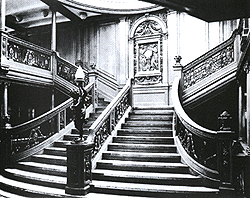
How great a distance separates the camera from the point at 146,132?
693 cm

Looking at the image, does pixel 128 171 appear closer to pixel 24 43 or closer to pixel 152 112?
pixel 152 112

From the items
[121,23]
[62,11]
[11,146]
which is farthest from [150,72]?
[11,146]

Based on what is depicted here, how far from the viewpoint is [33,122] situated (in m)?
7.16

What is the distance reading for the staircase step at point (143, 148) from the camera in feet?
20.2

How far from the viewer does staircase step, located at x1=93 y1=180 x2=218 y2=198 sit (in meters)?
4.62

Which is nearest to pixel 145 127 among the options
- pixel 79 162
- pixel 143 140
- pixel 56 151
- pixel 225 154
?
pixel 143 140

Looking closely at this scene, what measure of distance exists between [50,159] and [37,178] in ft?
2.71

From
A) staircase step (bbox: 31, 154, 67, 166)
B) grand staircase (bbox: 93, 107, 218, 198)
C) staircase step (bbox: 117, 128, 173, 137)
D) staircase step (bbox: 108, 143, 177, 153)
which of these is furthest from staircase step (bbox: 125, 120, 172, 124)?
staircase step (bbox: 31, 154, 67, 166)

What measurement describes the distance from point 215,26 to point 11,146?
7.66m

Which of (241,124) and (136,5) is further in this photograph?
(136,5)

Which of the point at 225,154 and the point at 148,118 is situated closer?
the point at 225,154

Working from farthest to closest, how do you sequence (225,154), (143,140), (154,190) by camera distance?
(143,140) → (154,190) → (225,154)

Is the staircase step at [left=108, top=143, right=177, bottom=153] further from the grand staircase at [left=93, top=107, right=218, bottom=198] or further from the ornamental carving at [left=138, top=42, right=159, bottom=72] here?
the ornamental carving at [left=138, top=42, right=159, bottom=72]

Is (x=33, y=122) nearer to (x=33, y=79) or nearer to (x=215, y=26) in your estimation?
(x=33, y=79)
